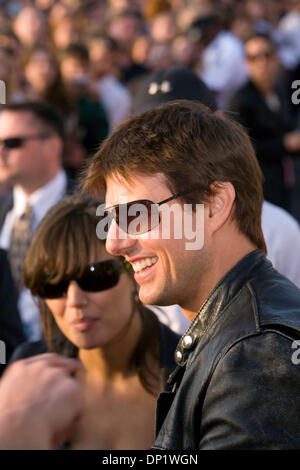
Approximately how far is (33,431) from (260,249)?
2.63 ft

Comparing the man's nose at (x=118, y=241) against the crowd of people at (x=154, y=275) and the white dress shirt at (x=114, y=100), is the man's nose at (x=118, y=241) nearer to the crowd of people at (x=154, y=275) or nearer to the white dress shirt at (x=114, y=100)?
the crowd of people at (x=154, y=275)

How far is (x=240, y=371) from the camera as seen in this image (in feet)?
5.10

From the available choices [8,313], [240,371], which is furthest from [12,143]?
[240,371]

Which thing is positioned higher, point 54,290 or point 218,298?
point 218,298

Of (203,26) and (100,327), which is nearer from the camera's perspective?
(100,327)

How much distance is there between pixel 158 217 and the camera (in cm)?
196

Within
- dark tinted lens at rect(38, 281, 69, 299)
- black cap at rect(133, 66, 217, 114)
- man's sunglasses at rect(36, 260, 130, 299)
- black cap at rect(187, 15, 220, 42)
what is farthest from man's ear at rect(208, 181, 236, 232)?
black cap at rect(187, 15, 220, 42)

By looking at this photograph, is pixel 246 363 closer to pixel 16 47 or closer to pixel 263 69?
pixel 263 69

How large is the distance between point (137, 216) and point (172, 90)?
2.02 metres

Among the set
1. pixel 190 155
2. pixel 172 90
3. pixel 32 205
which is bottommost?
pixel 32 205

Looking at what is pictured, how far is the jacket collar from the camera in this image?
5.97 feet

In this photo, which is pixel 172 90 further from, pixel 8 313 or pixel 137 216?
pixel 137 216

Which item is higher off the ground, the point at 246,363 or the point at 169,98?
the point at 169,98
